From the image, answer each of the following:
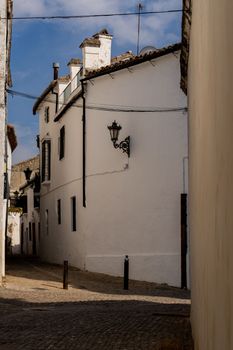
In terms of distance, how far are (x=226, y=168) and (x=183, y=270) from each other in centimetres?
1611

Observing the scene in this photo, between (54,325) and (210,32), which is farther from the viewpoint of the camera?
(54,325)

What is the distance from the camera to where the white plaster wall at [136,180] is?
64.5 feet

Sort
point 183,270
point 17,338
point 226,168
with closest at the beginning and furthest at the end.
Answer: point 226,168 < point 17,338 < point 183,270

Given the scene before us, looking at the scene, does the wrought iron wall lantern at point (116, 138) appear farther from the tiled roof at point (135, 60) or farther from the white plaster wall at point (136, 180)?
the tiled roof at point (135, 60)

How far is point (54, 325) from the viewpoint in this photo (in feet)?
34.5

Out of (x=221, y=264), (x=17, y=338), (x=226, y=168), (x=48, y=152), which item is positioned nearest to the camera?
(x=226, y=168)

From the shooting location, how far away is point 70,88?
27.6 meters

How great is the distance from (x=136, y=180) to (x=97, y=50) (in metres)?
6.65

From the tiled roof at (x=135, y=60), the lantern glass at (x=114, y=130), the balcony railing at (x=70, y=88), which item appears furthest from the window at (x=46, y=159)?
the lantern glass at (x=114, y=130)

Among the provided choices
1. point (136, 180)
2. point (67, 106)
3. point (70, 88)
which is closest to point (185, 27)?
point (136, 180)

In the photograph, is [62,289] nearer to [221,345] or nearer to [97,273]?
[97,273]

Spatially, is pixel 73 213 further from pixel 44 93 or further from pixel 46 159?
pixel 44 93

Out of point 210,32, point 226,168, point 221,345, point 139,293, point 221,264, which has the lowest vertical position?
point 139,293

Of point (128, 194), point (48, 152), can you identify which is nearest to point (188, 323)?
point (128, 194)
